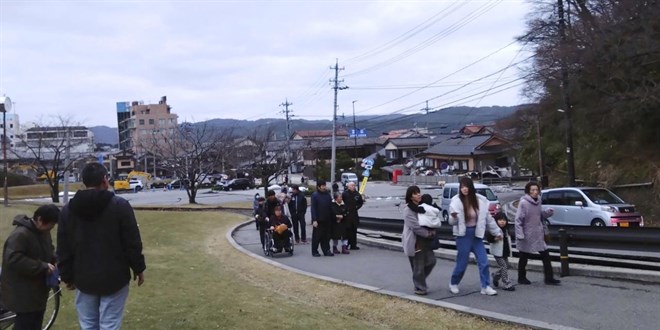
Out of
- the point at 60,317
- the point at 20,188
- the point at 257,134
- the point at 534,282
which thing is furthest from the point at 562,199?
the point at 20,188

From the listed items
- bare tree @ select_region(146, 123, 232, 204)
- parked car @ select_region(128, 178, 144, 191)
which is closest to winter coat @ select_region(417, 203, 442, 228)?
bare tree @ select_region(146, 123, 232, 204)

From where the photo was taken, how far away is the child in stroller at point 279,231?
13.6 meters

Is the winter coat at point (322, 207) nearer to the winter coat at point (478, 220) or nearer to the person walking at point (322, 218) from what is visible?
the person walking at point (322, 218)

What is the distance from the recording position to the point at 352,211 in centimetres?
1380

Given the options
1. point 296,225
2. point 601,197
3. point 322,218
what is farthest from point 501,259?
point 601,197

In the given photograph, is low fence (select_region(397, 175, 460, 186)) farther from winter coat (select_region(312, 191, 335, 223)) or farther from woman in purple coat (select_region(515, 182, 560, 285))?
woman in purple coat (select_region(515, 182, 560, 285))

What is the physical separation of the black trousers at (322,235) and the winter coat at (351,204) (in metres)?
0.63

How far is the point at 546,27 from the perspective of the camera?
32.0 meters

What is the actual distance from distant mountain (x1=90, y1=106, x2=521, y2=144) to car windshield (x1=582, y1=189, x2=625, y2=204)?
27464 mm

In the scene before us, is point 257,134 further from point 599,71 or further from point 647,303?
point 647,303

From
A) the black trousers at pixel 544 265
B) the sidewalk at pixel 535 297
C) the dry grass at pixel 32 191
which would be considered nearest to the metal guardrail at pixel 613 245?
the black trousers at pixel 544 265

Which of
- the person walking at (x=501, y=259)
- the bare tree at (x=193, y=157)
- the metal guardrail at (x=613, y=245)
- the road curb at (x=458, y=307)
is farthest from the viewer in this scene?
the bare tree at (x=193, y=157)

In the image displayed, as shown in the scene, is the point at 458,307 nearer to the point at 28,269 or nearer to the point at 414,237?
the point at 414,237

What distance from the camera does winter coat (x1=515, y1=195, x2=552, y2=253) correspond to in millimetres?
8422
